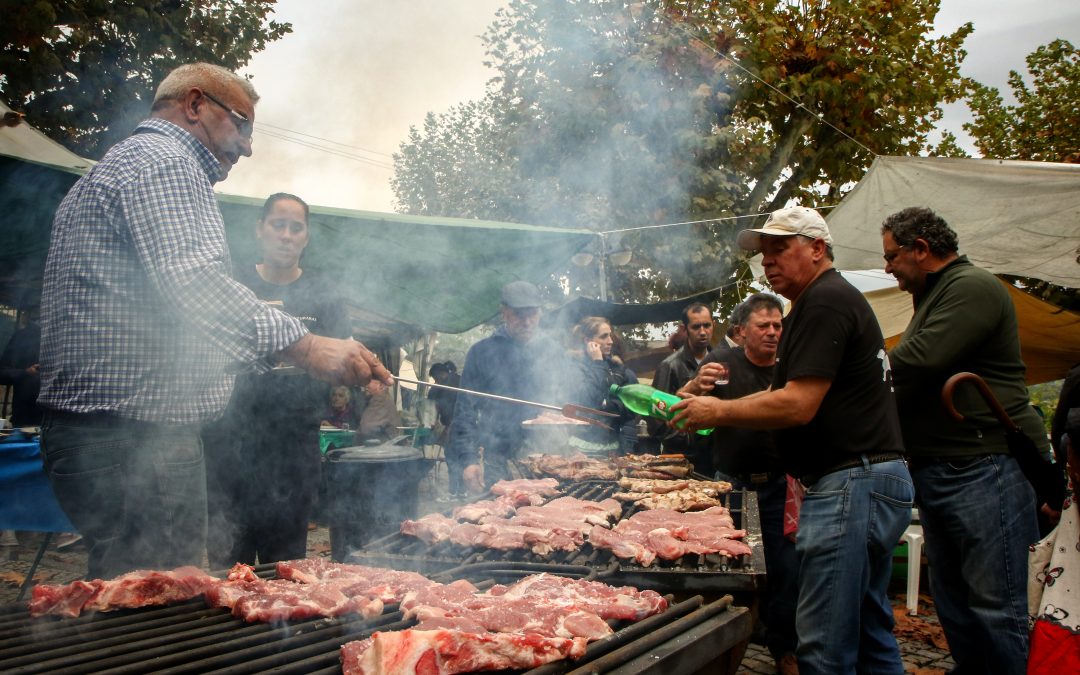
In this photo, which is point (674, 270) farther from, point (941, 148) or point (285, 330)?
point (285, 330)

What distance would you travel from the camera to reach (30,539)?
288 inches

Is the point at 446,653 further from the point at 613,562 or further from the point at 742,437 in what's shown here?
the point at 742,437

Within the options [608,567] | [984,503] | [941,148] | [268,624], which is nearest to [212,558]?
[268,624]

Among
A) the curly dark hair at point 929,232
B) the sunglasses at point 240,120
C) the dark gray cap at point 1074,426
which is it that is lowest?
the dark gray cap at point 1074,426

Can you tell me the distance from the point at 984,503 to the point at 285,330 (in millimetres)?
3275

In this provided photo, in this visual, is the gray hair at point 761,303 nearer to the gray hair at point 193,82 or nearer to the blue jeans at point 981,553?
the blue jeans at point 981,553

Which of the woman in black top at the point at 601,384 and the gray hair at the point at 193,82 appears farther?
the woman in black top at the point at 601,384

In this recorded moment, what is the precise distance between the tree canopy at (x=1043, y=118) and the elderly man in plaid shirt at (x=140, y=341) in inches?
577

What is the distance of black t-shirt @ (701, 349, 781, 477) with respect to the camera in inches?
173

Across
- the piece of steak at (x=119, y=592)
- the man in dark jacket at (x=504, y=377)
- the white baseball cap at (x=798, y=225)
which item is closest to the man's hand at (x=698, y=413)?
the white baseball cap at (x=798, y=225)

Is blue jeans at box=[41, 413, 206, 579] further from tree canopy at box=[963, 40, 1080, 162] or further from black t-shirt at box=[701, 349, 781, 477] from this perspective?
tree canopy at box=[963, 40, 1080, 162]

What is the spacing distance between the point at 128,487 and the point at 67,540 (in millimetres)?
6102

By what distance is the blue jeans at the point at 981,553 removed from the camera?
123 inches

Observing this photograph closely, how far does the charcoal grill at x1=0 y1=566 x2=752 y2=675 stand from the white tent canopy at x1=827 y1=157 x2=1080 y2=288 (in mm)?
6536
